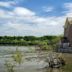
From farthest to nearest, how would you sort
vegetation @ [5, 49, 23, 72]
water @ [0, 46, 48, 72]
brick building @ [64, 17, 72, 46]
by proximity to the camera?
brick building @ [64, 17, 72, 46], water @ [0, 46, 48, 72], vegetation @ [5, 49, 23, 72]

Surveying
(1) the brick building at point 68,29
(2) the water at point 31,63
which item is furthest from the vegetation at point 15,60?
(1) the brick building at point 68,29

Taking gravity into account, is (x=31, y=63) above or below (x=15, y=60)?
below

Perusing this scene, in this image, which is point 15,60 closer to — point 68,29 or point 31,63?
point 31,63

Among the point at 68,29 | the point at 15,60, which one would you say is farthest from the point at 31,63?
the point at 68,29

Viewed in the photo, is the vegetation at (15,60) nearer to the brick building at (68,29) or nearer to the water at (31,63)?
the water at (31,63)

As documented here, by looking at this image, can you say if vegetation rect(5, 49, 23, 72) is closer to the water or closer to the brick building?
the water

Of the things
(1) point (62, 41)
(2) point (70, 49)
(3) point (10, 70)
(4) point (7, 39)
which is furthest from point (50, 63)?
(4) point (7, 39)

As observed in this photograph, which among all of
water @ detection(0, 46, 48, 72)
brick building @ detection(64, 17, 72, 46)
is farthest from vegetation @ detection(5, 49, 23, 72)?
brick building @ detection(64, 17, 72, 46)

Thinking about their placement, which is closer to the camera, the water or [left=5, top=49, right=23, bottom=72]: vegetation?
[left=5, top=49, right=23, bottom=72]: vegetation

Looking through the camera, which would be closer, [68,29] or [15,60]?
[15,60]

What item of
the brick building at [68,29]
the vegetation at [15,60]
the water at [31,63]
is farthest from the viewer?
the brick building at [68,29]

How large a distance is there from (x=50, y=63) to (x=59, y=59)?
1356mm

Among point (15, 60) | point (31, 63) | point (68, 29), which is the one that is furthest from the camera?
point (68, 29)

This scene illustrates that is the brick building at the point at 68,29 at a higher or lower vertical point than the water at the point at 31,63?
higher
